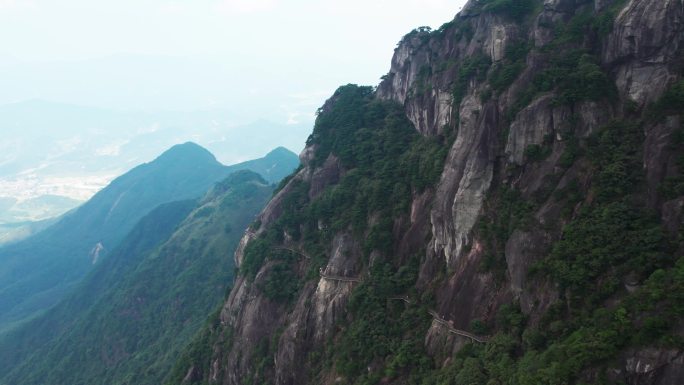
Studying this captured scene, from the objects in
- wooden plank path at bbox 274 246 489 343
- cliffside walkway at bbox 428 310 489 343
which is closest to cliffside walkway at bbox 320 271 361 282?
wooden plank path at bbox 274 246 489 343

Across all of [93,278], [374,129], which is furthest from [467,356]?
[93,278]

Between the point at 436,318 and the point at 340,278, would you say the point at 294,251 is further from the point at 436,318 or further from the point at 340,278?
the point at 436,318

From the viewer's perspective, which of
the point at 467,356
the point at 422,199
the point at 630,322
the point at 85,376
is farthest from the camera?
the point at 85,376

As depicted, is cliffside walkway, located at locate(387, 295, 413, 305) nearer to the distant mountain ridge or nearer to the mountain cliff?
the mountain cliff

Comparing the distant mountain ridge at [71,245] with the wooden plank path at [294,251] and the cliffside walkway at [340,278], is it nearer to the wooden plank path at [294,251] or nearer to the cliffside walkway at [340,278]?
the wooden plank path at [294,251]

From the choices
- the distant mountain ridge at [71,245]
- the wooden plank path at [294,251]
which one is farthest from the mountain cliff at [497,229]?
the distant mountain ridge at [71,245]

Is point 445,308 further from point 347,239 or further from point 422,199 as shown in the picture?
point 347,239
